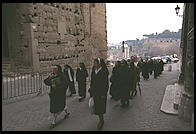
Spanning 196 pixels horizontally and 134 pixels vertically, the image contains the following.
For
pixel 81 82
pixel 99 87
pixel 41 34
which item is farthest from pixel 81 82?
pixel 41 34

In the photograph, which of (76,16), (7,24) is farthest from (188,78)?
(76,16)

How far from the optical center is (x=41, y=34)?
15.2m

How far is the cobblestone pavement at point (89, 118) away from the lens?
5699mm

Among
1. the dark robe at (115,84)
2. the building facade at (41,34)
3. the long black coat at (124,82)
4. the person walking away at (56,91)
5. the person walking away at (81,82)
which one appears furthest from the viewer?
the building facade at (41,34)

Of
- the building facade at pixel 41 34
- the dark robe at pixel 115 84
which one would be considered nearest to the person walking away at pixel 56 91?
the dark robe at pixel 115 84

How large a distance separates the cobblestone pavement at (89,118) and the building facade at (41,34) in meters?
6.76

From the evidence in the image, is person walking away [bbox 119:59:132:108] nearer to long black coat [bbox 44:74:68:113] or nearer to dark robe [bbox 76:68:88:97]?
dark robe [bbox 76:68:88:97]

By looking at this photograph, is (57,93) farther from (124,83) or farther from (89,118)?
→ (124,83)

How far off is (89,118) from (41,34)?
9906 millimetres

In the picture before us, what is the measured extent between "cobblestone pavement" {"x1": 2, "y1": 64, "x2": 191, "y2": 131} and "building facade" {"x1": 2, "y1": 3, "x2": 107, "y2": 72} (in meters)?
6.76

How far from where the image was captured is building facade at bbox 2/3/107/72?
580 inches

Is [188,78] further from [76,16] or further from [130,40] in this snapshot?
[130,40]

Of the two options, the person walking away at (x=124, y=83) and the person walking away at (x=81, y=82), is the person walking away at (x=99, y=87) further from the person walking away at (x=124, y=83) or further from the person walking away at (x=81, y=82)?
the person walking away at (x=81, y=82)

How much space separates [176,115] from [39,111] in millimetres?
3958
